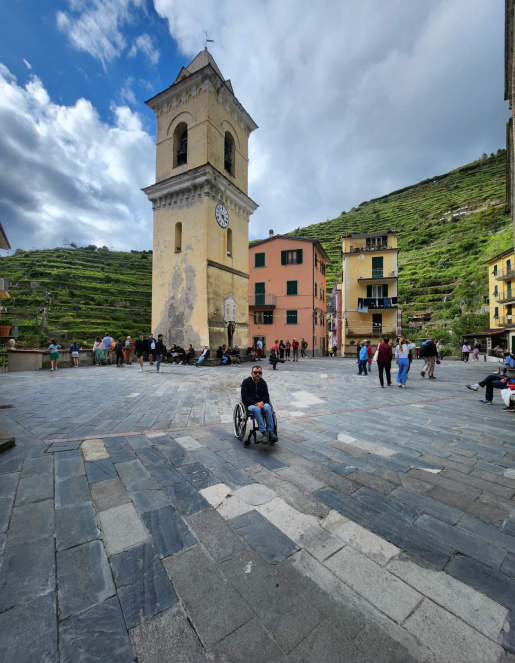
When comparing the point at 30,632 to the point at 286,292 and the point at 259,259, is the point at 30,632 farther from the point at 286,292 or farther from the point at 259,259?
the point at 259,259

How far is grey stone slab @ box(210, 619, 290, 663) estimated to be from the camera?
1326 mm

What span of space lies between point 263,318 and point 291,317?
2.94 meters

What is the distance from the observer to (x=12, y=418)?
508cm

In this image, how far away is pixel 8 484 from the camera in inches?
110

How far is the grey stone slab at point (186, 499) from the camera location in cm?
251

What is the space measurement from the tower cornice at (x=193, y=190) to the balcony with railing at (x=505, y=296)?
27668mm

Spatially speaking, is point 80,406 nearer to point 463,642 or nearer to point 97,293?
point 463,642

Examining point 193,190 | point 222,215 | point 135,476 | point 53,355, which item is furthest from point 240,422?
point 193,190

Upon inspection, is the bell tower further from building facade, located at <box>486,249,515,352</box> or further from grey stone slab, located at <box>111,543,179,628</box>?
building facade, located at <box>486,249,515,352</box>

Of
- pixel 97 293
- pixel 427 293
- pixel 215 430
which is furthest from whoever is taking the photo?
pixel 427 293

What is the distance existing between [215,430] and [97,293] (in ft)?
139

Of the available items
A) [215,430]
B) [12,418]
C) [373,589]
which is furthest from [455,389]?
[12,418]

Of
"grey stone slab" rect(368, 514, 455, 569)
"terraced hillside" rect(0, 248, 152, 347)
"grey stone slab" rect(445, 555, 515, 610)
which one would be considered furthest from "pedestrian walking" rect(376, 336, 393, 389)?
"terraced hillside" rect(0, 248, 152, 347)

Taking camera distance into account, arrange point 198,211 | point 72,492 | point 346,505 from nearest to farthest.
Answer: point 346,505 < point 72,492 < point 198,211
